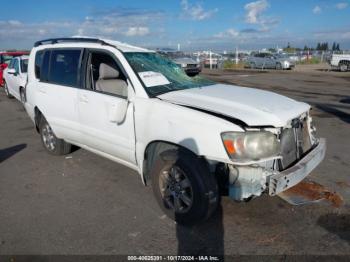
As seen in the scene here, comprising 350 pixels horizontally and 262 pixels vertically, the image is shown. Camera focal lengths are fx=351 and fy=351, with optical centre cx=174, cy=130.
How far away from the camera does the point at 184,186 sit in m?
3.62

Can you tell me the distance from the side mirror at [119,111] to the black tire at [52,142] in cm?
207

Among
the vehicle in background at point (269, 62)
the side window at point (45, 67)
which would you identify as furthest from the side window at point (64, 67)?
the vehicle in background at point (269, 62)

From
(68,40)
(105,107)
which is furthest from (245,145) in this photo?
(68,40)

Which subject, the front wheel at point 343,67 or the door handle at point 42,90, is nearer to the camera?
the door handle at point 42,90

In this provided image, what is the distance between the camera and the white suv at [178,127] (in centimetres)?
332

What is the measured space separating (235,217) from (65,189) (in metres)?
2.30

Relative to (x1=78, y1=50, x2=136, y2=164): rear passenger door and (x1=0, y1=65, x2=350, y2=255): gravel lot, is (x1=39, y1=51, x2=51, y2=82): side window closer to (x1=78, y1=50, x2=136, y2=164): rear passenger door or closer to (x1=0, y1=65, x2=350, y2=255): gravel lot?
(x1=78, y1=50, x2=136, y2=164): rear passenger door

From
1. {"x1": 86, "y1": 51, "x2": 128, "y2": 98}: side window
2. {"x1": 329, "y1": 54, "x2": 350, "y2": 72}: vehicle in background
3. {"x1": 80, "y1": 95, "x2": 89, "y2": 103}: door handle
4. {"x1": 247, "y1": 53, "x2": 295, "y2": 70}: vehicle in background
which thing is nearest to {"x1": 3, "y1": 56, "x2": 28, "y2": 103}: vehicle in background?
{"x1": 86, "y1": 51, "x2": 128, "y2": 98}: side window

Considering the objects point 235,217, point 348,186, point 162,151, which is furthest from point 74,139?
point 348,186

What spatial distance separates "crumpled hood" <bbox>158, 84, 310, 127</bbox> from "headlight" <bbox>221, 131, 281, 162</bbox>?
129mm

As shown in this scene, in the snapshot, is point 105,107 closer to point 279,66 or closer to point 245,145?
point 245,145

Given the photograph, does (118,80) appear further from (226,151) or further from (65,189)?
(226,151)

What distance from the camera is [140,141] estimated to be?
13.2ft

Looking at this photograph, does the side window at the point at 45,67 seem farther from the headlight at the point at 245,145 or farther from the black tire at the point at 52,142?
the headlight at the point at 245,145
